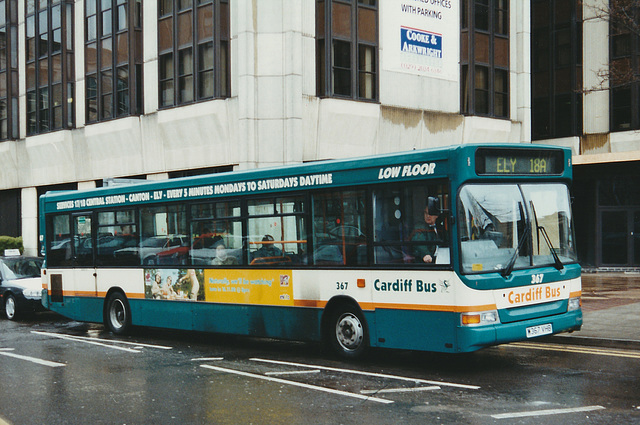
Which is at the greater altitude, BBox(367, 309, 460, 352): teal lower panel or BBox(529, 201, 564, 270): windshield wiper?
BBox(529, 201, 564, 270): windshield wiper

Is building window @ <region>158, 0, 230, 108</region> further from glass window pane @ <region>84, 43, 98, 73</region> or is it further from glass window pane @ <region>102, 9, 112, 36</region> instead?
glass window pane @ <region>84, 43, 98, 73</region>

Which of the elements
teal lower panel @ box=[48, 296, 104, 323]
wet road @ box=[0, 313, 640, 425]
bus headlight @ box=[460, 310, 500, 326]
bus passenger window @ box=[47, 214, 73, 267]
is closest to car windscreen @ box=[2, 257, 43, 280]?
bus passenger window @ box=[47, 214, 73, 267]

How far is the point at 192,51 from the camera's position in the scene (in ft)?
86.5

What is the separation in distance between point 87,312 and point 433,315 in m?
8.67

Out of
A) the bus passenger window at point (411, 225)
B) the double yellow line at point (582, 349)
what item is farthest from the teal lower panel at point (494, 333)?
the double yellow line at point (582, 349)

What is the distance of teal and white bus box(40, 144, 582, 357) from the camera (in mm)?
9422

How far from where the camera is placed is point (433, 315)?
31.4ft

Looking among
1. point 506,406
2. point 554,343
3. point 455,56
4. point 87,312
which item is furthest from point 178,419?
point 455,56

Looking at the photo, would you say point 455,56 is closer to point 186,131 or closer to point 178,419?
point 186,131

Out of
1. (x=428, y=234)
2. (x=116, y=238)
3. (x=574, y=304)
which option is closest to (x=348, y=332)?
(x=428, y=234)

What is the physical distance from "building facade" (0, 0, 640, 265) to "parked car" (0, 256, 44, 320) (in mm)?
3207

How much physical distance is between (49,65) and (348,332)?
27081 mm

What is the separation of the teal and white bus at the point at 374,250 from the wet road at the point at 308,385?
0.54 meters

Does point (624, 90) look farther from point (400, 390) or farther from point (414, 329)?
point (400, 390)
